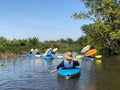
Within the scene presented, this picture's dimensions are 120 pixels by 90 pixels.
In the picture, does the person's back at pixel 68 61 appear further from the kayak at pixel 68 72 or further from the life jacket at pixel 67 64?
the kayak at pixel 68 72

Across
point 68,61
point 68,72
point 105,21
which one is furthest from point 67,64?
point 105,21

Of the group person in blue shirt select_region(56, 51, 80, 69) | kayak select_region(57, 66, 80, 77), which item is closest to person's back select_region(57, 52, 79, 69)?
person in blue shirt select_region(56, 51, 80, 69)

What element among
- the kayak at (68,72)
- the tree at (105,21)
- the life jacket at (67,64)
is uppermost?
the tree at (105,21)

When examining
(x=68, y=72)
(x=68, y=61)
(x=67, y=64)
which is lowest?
Result: (x=68, y=72)

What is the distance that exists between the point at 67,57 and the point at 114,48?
29624 mm

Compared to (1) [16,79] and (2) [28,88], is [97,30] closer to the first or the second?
(1) [16,79]

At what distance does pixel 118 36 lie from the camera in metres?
41.8

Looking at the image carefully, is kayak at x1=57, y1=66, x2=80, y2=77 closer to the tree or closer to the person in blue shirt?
the person in blue shirt

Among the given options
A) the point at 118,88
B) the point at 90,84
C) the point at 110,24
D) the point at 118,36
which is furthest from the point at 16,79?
the point at 110,24

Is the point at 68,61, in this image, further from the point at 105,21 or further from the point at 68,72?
the point at 105,21

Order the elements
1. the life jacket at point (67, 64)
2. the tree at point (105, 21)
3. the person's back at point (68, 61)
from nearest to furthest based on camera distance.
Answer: the person's back at point (68, 61) < the life jacket at point (67, 64) < the tree at point (105, 21)

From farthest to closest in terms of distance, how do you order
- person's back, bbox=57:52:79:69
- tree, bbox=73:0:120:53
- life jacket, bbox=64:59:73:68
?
tree, bbox=73:0:120:53
life jacket, bbox=64:59:73:68
person's back, bbox=57:52:79:69

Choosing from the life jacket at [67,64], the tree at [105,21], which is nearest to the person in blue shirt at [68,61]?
the life jacket at [67,64]

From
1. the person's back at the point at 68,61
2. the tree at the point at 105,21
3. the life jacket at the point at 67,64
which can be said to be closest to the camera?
the person's back at the point at 68,61
